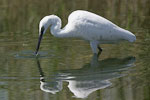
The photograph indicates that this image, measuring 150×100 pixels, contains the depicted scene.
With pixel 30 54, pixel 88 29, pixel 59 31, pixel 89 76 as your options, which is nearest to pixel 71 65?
pixel 89 76

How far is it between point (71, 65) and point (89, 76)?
0.91 meters

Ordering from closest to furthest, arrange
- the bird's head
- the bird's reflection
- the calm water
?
the calm water, the bird's reflection, the bird's head

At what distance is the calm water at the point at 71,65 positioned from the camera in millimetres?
7477

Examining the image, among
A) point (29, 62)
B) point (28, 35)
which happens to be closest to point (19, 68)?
point (29, 62)

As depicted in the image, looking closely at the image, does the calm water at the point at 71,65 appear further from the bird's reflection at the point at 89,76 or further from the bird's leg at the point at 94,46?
the bird's leg at the point at 94,46

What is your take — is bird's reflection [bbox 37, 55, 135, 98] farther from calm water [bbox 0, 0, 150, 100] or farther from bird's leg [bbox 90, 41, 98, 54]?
bird's leg [bbox 90, 41, 98, 54]

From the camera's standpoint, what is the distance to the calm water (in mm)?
7477

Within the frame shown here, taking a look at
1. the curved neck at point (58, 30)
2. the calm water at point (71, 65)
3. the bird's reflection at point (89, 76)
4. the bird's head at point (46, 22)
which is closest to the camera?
the calm water at point (71, 65)

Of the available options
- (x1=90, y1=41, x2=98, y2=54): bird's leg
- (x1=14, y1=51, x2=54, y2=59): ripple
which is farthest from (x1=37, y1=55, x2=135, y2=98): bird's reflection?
(x1=14, y1=51, x2=54, y2=59): ripple

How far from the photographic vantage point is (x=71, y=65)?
9.25m

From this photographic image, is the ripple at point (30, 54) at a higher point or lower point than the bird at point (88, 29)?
lower

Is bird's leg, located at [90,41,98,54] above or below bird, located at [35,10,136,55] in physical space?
below

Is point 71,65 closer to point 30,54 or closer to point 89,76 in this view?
point 89,76

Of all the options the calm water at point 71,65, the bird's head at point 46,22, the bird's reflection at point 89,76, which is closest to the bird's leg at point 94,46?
the calm water at point 71,65
